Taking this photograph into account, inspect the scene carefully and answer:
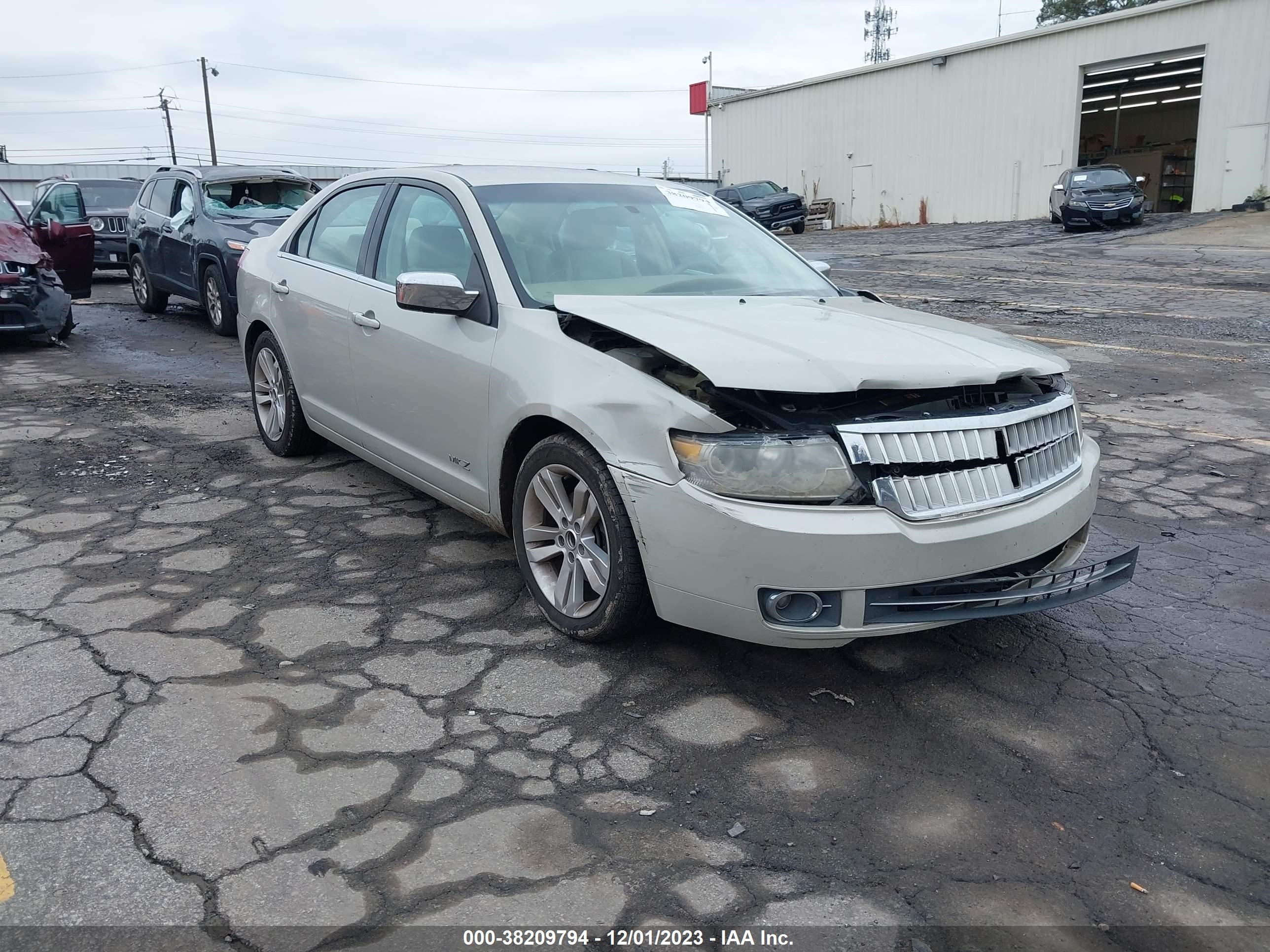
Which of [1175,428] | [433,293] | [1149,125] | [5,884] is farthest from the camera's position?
[1149,125]

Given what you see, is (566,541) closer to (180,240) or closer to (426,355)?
(426,355)

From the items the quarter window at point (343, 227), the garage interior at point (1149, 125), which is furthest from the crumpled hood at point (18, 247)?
the garage interior at point (1149, 125)

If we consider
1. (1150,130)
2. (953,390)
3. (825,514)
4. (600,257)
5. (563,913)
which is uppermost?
(1150,130)

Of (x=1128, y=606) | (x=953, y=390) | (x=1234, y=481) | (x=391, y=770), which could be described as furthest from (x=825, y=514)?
(x=1234, y=481)

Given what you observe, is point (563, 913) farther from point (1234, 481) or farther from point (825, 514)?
point (1234, 481)

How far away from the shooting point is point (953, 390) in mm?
3301

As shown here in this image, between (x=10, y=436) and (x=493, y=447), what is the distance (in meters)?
4.47

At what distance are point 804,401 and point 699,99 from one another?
46.1m

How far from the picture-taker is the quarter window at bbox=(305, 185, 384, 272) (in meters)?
4.98

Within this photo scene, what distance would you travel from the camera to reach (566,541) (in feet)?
11.8

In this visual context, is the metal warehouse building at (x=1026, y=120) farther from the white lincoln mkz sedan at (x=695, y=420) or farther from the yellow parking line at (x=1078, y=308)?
the white lincoln mkz sedan at (x=695, y=420)

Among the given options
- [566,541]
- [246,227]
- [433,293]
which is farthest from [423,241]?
[246,227]

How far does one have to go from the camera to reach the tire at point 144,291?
12.8 meters

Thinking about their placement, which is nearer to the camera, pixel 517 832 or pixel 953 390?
pixel 517 832
